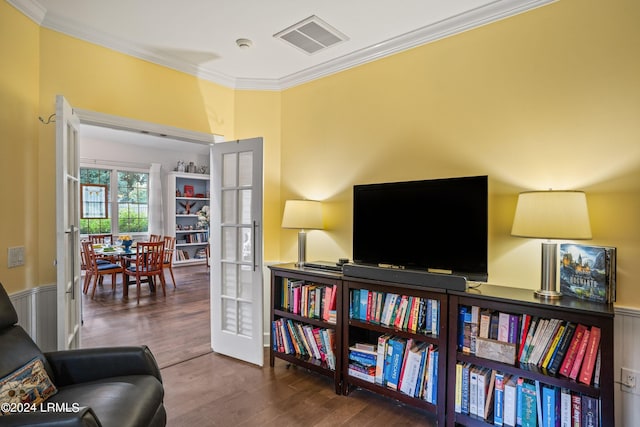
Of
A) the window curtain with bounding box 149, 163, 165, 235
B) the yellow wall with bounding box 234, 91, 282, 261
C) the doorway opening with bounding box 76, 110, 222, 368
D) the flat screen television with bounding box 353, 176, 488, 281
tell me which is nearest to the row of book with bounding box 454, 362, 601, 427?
the flat screen television with bounding box 353, 176, 488, 281

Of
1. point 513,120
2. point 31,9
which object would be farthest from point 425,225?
point 31,9

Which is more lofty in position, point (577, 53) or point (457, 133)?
point (577, 53)

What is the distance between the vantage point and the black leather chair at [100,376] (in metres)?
1.63

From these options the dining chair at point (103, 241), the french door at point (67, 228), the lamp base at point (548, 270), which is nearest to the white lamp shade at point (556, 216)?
the lamp base at point (548, 270)

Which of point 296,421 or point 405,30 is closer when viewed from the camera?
point 296,421

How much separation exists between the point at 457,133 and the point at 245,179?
6.13ft

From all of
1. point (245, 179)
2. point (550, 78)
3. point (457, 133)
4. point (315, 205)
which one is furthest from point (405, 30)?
point (245, 179)

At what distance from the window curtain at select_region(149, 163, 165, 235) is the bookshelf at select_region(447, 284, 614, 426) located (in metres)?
7.42

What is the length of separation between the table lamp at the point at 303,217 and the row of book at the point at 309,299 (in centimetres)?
21

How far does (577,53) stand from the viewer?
6.99 ft

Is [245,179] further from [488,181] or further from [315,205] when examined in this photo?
[488,181]

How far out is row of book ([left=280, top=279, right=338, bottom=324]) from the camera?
2.82 metres

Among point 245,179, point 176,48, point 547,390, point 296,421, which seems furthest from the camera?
point 245,179

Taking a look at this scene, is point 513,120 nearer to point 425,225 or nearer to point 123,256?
point 425,225
